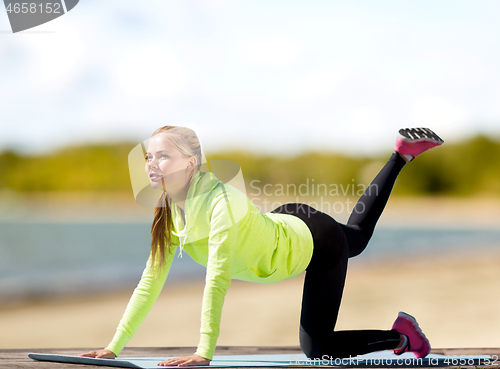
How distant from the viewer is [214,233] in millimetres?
2252

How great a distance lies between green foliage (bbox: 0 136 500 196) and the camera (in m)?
51.6

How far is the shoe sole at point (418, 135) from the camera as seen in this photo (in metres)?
3.11

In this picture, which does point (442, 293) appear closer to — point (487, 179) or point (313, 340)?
point (313, 340)

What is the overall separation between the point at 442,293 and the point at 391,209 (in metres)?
39.4

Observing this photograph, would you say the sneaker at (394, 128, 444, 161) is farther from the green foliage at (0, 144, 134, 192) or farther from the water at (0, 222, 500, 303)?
the green foliage at (0, 144, 134, 192)

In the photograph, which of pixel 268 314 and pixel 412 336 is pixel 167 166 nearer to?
pixel 412 336

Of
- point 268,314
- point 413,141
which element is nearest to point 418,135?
point 413,141

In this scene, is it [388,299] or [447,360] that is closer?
[447,360]

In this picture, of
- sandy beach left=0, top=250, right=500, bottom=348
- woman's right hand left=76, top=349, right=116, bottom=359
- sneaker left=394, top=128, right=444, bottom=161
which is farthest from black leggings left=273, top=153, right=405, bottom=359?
sandy beach left=0, top=250, right=500, bottom=348

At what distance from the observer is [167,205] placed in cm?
254

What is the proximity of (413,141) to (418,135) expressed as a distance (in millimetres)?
71

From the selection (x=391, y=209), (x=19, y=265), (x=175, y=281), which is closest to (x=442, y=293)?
(x=175, y=281)

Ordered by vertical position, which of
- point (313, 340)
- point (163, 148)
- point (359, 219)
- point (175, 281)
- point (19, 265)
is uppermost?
point (163, 148)

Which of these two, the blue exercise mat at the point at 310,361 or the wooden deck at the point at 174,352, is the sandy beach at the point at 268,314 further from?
the blue exercise mat at the point at 310,361
